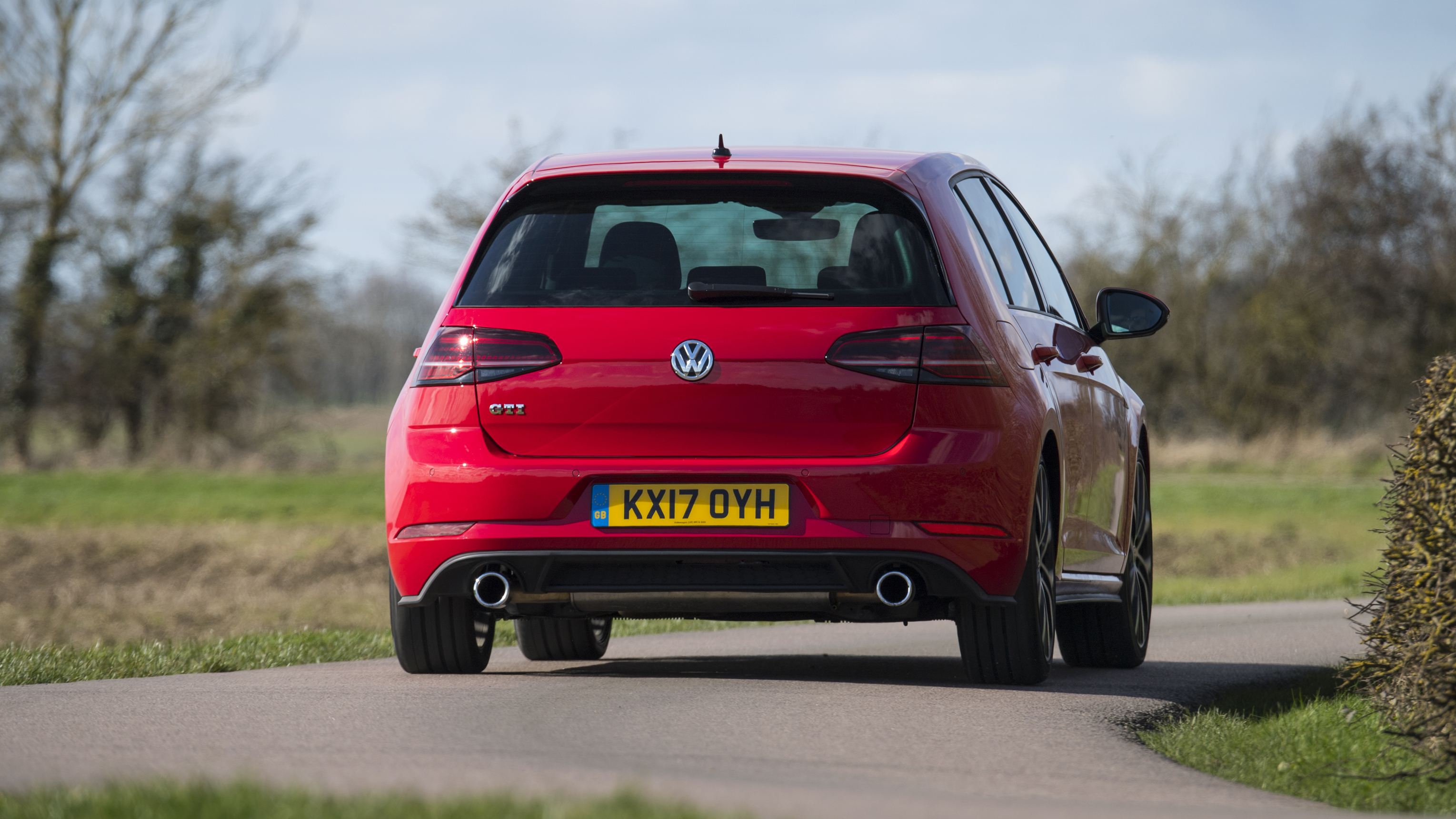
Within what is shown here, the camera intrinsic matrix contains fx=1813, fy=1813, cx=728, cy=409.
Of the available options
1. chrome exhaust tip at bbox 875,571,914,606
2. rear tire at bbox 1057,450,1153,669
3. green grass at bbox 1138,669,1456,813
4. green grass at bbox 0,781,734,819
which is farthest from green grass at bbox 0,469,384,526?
green grass at bbox 0,781,734,819

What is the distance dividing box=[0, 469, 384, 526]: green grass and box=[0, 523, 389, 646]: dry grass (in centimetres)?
166

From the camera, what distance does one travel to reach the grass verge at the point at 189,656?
7391 millimetres

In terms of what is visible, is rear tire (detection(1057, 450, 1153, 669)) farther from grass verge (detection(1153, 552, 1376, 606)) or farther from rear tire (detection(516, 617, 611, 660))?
grass verge (detection(1153, 552, 1376, 606))

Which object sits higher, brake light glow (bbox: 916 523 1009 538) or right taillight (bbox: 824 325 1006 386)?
right taillight (bbox: 824 325 1006 386)

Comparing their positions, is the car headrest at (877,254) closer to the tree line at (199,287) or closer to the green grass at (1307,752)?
the green grass at (1307,752)

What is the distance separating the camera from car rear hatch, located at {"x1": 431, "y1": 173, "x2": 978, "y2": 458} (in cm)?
588

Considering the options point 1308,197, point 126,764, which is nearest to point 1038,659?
point 126,764

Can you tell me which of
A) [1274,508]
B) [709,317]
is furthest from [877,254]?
[1274,508]

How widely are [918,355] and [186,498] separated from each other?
22.6m

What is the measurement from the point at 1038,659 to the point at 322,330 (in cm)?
3022

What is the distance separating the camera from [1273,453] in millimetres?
37344

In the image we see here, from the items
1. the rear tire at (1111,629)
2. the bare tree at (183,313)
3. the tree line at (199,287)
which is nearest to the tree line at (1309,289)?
the tree line at (199,287)

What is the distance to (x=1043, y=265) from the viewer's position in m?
7.96

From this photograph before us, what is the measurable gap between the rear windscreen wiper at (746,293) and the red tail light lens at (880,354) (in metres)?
0.18
